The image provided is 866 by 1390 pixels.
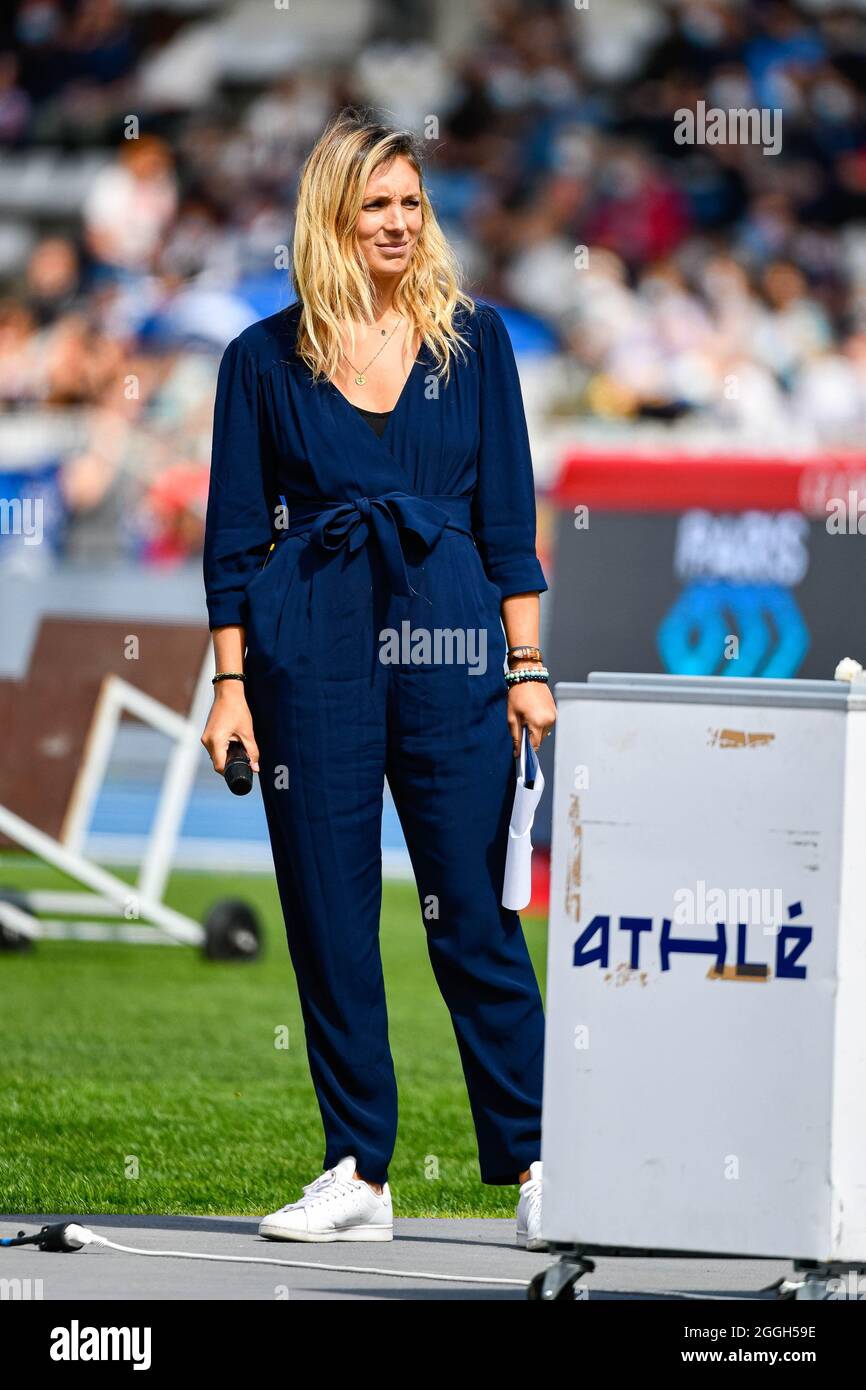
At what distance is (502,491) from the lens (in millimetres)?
4598

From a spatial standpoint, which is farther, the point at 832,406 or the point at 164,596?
the point at 832,406

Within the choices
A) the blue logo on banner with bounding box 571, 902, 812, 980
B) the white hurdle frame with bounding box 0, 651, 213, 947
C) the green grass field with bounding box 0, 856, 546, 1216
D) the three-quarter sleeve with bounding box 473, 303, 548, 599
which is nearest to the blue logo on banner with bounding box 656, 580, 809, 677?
the green grass field with bounding box 0, 856, 546, 1216

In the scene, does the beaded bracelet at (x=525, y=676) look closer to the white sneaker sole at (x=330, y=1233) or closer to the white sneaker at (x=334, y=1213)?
the white sneaker at (x=334, y=1213)

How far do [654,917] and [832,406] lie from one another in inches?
544

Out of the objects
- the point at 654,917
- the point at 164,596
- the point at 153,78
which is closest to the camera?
the point at 654,917

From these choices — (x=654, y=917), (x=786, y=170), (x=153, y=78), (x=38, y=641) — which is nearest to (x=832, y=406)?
(x=786, y=170)

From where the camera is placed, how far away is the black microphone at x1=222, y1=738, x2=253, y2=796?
4.39 metres

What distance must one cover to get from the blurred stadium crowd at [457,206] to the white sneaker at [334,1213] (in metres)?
9.84

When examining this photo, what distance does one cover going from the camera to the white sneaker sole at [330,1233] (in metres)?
4.46

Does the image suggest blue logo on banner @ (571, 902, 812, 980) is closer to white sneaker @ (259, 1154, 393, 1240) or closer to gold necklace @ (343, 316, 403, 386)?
white sneaker @ (259, 1154, 393, 1240)

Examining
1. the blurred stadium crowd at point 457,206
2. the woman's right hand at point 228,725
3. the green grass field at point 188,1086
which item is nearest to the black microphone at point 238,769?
the woman's right hand at point 228,725

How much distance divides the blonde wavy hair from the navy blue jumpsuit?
6 cm

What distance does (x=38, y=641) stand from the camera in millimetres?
9844

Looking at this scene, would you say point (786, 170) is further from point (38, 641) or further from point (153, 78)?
point (38, 641)
